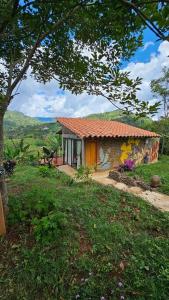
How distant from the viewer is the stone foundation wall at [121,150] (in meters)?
14.9

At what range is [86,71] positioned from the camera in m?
4.07

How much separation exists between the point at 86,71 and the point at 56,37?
35.2 inches

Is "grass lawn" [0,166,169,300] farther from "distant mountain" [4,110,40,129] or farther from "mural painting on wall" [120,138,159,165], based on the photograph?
"distant mountain" [4,110,40,129]

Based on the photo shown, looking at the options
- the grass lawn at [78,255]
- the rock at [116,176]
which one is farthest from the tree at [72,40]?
the rock at [116,176]

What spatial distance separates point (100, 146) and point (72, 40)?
10717mm

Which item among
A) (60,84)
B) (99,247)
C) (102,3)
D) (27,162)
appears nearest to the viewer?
(102,3)

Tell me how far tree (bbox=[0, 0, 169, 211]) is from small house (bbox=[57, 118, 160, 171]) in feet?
29.0

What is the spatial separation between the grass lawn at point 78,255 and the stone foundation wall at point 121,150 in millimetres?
9840

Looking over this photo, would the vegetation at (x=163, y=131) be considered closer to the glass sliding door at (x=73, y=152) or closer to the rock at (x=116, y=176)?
the glass sliding door at (x=73, y=152)

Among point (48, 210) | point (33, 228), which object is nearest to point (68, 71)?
point (48, 210)

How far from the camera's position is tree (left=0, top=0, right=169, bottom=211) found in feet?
8.30

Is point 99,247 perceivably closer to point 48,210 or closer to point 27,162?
point 48,210

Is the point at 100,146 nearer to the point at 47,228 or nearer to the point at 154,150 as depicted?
the point at 154,150

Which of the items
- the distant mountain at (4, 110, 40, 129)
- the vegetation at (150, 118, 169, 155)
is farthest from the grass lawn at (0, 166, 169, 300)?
the distant mountain at (4, 110, 40, 129)
